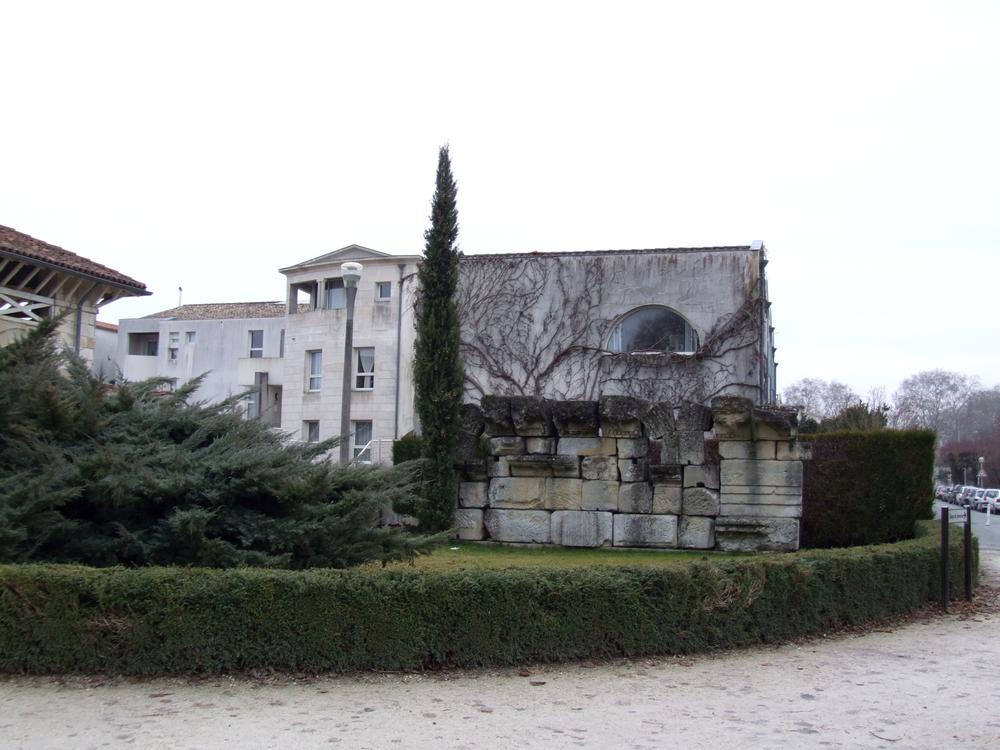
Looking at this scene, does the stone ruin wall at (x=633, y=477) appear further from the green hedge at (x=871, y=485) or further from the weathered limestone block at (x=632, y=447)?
the green hedge at (x=871, y=485)

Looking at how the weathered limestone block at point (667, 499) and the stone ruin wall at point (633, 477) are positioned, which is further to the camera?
the weathered limestone block at point (667, 499)

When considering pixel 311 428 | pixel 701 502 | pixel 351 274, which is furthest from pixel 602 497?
pixel 311 428

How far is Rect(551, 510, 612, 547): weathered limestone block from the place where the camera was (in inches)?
543

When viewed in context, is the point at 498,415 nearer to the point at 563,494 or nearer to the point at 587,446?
the point at 587,446

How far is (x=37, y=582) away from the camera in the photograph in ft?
21.7

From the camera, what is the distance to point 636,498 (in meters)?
13.8

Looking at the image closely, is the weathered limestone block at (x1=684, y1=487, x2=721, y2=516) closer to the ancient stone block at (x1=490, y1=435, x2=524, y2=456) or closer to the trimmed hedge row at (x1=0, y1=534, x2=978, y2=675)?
the ancient stone block at (x1=490, y1=435, x2=524, y2=456)

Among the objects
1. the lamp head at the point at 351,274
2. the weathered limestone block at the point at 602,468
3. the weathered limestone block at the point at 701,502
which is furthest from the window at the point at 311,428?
the weathered limestone block at the point at 701,502

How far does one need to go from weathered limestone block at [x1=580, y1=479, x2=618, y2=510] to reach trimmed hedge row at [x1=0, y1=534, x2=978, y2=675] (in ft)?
18.0

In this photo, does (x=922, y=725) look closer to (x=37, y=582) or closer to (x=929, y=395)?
(x=37, y=582)

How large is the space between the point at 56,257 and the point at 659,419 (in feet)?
52.2

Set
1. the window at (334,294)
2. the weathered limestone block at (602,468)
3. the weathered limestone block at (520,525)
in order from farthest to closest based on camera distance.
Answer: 1. the window at (334,294)
2. the weathered limestone block at (520,525)
3. the weathered limestone block at (602,468)

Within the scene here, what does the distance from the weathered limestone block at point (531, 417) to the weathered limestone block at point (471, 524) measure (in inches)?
63.0

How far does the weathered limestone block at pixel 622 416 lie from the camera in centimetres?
1367
